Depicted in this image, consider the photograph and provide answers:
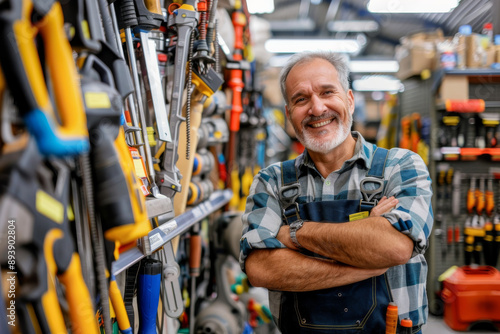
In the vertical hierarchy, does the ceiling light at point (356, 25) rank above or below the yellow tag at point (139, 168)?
above

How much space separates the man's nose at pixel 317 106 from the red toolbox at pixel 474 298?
2.99m

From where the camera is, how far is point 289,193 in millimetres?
1673

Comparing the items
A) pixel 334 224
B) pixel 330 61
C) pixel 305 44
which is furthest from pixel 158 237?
pixel 305 44

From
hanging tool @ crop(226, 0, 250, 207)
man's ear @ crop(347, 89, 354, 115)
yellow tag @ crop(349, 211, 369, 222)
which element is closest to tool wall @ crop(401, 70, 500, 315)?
hanging tool @ crop(226, 0, 250, 207)

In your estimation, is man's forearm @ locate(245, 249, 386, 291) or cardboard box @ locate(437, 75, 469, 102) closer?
man's forearm @ locate(245, 249, 386, 291)

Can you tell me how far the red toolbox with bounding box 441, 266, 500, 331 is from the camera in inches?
146

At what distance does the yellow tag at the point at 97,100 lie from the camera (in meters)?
0.74

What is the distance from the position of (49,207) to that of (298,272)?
40.2 inches

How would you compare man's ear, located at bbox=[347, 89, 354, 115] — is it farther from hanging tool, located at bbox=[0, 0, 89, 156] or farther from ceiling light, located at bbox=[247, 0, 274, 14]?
ceiling light, located at bbox=[247, 0, 274, 14]

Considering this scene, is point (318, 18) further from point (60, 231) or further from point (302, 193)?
point (60, 231)

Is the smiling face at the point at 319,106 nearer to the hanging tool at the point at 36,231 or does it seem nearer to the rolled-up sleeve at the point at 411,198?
the rolled-up sleeve at the point at 411,198

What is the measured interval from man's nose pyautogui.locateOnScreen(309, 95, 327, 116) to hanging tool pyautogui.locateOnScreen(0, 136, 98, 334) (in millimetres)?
1213

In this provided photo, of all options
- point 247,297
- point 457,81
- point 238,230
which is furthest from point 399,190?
point 457,81

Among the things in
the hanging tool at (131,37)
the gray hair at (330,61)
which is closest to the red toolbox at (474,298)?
the gray hair at (330,61)
